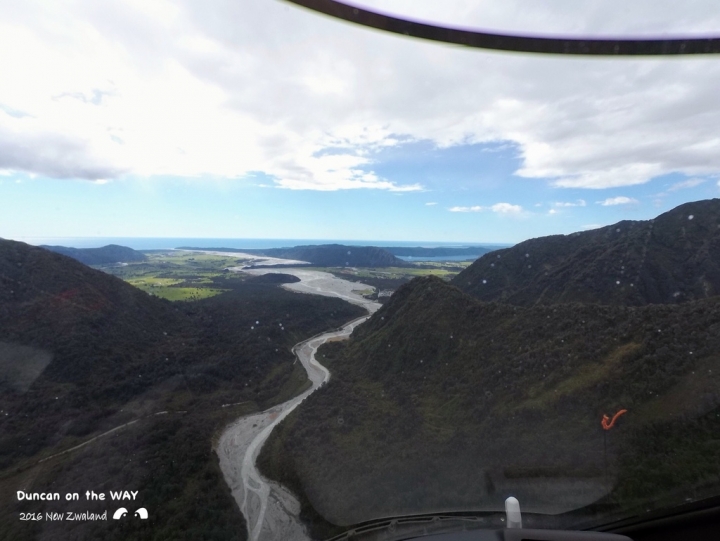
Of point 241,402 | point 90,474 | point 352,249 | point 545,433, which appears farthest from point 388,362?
point 352,249

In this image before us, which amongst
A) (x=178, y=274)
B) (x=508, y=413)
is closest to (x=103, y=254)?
(x=178, y=274)

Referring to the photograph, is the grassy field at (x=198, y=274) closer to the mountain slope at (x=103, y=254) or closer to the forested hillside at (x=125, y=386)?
the mountain slope at (x=103, y=254)

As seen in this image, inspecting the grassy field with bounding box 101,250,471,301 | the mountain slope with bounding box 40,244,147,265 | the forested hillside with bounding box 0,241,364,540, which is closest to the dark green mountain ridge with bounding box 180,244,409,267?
the grassy field with bounding box 101,250,471,301

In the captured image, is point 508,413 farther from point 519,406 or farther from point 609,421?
point 609,421

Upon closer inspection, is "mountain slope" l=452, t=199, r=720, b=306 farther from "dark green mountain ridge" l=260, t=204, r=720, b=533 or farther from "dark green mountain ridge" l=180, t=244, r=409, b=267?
"dark green mountain ridge" l=180, t=244, r=409, b=267

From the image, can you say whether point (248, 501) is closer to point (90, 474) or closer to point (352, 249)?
point (90, 474)

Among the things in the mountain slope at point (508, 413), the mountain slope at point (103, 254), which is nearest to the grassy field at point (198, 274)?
the mountain slope at point (103, 254)
